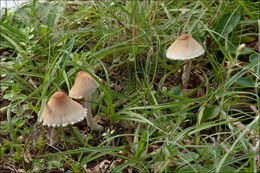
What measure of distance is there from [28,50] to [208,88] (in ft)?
5.75

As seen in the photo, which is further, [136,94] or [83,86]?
[136,94]

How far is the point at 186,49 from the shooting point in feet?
7.61

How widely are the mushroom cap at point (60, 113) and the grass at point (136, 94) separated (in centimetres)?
16

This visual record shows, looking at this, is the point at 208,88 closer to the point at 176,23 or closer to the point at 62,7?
the point at 176,23

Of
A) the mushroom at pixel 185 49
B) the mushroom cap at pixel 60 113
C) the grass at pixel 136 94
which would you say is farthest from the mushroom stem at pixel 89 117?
the mushroom at pixel 185 49

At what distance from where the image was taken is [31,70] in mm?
2729

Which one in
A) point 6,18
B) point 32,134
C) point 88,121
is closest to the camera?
point 32,134

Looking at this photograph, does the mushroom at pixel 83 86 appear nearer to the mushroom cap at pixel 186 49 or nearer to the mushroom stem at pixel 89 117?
the mushroom stem at pixel 89 117

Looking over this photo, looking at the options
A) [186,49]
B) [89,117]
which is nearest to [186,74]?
[186,49]

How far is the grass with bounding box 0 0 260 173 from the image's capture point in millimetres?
1868

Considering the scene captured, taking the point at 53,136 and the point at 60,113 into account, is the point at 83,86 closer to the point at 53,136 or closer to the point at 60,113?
the point at 60,113

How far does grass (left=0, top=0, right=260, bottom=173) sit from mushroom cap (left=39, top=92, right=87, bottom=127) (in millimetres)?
157

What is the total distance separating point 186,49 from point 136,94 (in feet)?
1.86

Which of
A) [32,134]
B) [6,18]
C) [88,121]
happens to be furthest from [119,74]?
[6,18]
